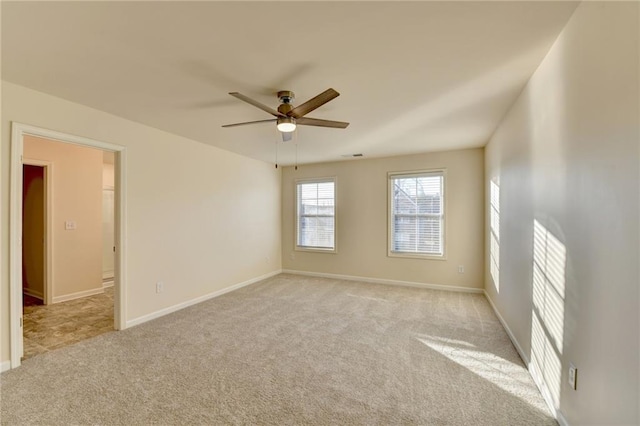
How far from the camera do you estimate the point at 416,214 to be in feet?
17.0

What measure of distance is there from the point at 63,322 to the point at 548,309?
512 cm

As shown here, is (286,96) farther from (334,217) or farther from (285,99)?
(334,217)

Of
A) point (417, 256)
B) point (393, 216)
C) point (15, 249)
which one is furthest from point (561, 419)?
point (15, 249)

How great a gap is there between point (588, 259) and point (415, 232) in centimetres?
379

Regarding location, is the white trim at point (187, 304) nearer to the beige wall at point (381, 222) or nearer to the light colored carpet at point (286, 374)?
the light colored carpet at point (286, 374)

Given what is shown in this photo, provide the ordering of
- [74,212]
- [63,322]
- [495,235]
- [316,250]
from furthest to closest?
1. [316,250]
2. [74,212]
3. [495,235]
4. [63,322]

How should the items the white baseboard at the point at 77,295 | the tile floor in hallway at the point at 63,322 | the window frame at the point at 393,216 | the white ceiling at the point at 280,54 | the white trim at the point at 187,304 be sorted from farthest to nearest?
the window frame at the point at 393,216, the white baseboard at the point at 77,295, the white trim at the point at 187,304, the tile floor in hallway at the point at 63,322, the white ceiling at the point at 280,54

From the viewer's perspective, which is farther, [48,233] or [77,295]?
[77,295]

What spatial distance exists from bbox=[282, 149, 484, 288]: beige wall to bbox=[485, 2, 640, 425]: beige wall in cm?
243

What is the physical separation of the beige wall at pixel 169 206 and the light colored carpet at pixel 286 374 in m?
0.61

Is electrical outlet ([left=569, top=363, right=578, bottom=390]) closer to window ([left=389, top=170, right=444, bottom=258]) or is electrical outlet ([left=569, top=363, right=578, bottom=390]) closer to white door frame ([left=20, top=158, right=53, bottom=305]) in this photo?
window ([left=389, top=170, right=444, bottom=258])

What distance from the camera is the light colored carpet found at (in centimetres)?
186

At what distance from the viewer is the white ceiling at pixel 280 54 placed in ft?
5.16

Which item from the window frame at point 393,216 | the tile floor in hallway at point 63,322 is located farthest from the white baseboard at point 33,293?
the window frame at point 393,216
